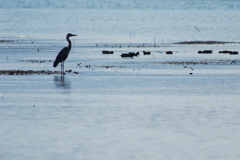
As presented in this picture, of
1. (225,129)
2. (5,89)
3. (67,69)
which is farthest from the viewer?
(67,69)

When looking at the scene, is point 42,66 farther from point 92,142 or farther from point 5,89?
point 92,142

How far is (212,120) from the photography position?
17.5 m

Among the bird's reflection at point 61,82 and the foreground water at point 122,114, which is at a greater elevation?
the bird's reflection at point 61,82

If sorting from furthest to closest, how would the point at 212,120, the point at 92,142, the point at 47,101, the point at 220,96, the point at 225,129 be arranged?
the point at 220,96
the point at 47,101
the point at 212,120
the point at 225,129
the point at 92,142

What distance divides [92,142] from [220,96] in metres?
8.81

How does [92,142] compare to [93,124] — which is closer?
[92,142]

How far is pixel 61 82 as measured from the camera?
26625 mm

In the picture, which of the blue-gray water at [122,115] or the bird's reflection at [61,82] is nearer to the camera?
the blue-gray water at [122,115]

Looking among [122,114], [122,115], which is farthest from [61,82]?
[122,115]

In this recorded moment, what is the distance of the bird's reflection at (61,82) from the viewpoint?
25.1 metres

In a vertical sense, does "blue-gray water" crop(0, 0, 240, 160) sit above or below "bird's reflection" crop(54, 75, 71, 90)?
below

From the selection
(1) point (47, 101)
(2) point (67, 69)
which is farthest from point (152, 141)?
(2) point (67, 69)

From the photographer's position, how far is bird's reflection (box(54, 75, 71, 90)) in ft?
82.4

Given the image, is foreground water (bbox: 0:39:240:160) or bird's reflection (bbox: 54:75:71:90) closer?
foreground water (bbox: 0:39:240:160)
